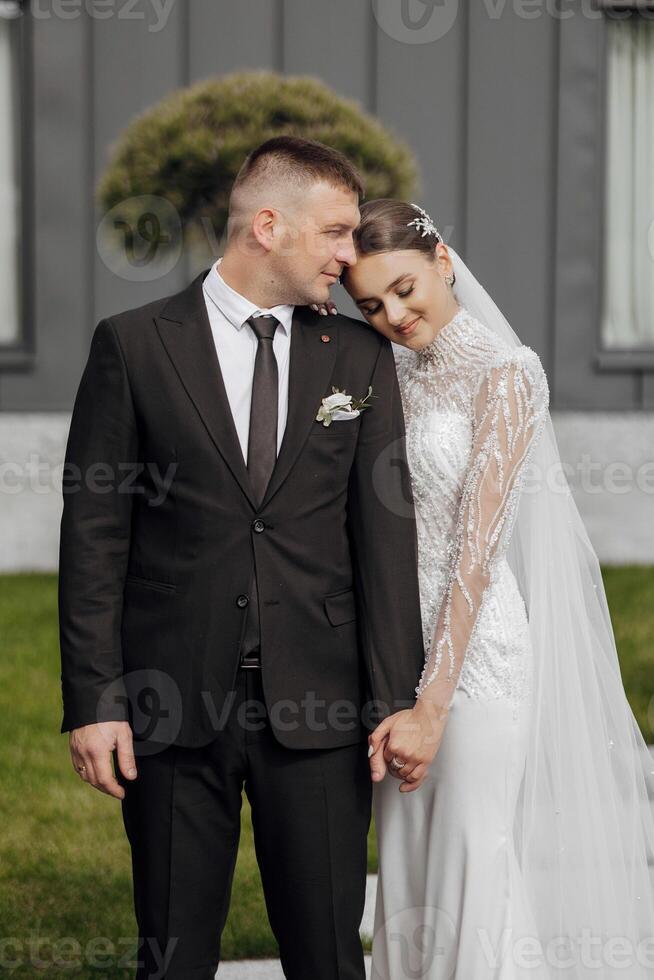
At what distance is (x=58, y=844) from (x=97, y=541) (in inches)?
86.7

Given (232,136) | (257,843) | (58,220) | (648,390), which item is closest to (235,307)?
(257,843)

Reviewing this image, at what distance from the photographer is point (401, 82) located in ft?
27.8

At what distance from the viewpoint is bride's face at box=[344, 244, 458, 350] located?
2.77 metres

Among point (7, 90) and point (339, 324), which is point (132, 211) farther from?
point (339, 324)

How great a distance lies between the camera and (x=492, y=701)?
2.87 m

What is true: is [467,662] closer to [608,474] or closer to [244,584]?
[244,584]

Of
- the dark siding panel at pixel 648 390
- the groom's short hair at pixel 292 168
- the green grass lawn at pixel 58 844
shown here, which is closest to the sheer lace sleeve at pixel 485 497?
the groom's short hair at pixel 292 168

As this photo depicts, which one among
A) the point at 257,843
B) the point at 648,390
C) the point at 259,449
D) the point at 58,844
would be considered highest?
the point at 648,390

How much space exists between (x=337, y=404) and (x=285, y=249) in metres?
0.35

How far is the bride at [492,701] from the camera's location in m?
2.76

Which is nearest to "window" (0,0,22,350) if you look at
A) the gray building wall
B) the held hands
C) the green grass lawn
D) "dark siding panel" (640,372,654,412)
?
the gray building wall

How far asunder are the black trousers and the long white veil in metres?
0.52

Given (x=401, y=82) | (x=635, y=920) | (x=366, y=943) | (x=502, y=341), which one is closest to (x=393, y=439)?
(x=502, y=341)

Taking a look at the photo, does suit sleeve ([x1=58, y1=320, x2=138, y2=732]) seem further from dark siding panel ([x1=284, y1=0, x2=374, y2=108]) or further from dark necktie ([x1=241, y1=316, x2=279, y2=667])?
dark siding panel ([x1=284, y1=0, x2=374, y2=108])
